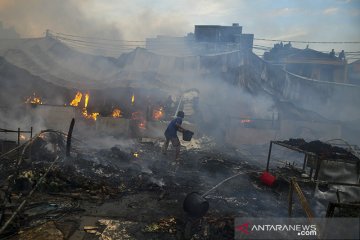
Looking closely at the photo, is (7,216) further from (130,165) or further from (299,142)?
(299,142)

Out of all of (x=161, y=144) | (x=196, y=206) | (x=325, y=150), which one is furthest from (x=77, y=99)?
(x=325, y=150)

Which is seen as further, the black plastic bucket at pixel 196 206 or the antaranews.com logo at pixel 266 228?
the black plastic bucket at pixel 196 206

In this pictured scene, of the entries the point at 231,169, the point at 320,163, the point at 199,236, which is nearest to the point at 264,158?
the point at 231,169

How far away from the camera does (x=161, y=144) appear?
15.9 m

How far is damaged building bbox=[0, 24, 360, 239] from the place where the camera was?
19.6 feet

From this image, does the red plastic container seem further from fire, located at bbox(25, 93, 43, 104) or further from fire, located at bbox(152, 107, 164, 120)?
fire, located at bbox(25, 93, 43, 104)

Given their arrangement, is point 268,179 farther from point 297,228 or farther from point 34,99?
point 34,99

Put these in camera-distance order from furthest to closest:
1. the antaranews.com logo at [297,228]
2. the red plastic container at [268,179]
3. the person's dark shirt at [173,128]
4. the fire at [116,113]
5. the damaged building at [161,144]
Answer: the fire at [116,113] → the person's dark shirt at [173,128] → the red plastic container at [268,179] → the damaged building at [161,144] → the antaranews.com logo at [297,228]

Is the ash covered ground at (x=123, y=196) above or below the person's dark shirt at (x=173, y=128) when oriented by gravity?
below

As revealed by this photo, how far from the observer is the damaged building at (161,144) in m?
5.98

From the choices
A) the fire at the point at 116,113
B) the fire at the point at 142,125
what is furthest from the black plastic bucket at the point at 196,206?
the fire at the point at 116,113

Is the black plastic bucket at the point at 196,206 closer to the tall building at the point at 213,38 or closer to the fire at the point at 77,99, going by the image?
the fire at the point at 77,99

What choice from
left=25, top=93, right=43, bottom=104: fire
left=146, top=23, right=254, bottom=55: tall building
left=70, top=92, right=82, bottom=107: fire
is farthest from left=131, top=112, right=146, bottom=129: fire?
left=146, top=23, right=254, bottom=55: tall building

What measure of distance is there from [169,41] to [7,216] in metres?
37.7
